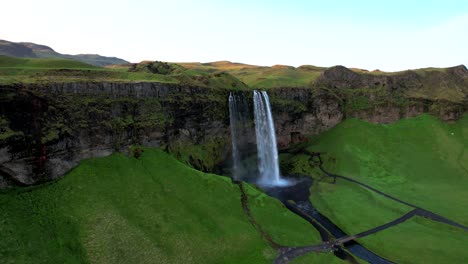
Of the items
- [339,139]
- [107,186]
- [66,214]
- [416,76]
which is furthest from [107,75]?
[416,76]

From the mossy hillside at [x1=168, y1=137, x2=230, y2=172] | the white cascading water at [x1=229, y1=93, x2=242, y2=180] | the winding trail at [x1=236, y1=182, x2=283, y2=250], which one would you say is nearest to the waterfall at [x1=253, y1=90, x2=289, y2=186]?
the white cascading water at [x1=229, y1=93, x2=242, y2=180]

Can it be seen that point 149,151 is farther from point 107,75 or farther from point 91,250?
point 91,250

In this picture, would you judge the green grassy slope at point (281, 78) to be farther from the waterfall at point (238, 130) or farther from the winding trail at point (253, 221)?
the winding trail at point (253, 221)

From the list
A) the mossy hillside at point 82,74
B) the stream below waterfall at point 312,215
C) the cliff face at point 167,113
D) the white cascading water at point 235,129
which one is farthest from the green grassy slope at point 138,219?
the white cascading water at point 235,129

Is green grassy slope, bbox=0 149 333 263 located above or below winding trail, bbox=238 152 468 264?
above

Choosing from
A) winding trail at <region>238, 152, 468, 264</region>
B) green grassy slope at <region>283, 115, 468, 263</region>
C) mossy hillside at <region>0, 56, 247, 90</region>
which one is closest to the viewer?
winding trail at <region>238, 152, 468, 264</region>

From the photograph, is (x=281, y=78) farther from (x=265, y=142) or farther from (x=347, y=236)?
(x=347, y=236)

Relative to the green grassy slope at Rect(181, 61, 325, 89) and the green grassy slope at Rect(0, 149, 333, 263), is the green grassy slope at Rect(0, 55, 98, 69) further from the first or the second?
the green grassy slope at Rect(181, 61, 325, 89)

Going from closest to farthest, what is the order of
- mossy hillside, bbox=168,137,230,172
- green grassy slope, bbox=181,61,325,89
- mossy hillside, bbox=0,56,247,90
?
mossy hillside, bbox=0,56,247,90 → mossy hillside, bbox=168,137,230,172 → green grassy slope, bbox=181,61,325,89
